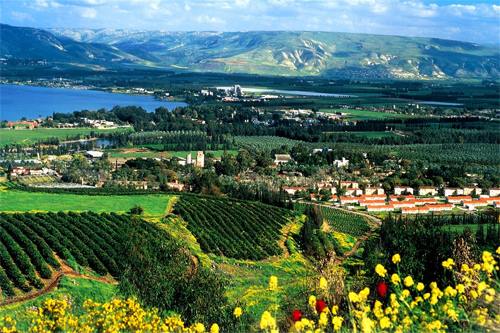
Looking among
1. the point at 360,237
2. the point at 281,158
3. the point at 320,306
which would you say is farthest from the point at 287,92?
the point at 320,306

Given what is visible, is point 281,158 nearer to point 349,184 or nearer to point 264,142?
point 264,142

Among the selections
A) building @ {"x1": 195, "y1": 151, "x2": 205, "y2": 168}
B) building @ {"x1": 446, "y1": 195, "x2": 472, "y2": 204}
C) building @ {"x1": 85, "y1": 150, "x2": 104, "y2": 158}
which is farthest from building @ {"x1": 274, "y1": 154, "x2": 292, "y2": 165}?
building @ {"x1": 446, "y1": 195, "x2": 472, "y2": 204}

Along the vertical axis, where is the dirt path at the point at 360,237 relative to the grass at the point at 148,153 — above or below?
above

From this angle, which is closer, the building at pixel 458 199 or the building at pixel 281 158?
the building at pixel 458 199

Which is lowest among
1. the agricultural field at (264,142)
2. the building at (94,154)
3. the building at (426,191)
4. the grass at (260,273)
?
the agricultural field at (264,142)

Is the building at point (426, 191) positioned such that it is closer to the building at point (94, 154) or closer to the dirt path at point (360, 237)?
the dirt path at point (360, 237)

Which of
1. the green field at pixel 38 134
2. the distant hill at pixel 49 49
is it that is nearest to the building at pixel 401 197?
the green field at pixel 38 134

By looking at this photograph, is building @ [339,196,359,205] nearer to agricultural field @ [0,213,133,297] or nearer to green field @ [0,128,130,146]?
agricultural field @ [0,213,133,297]
